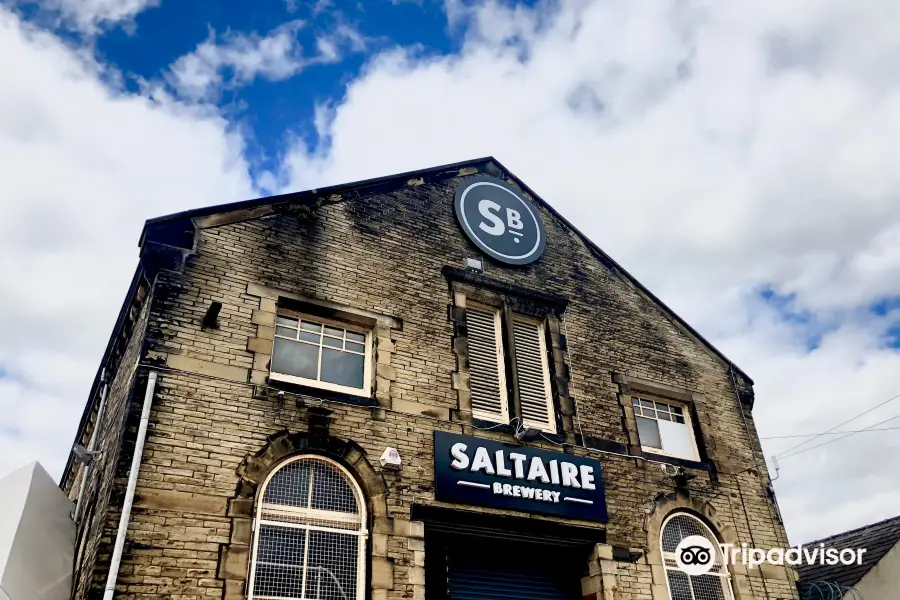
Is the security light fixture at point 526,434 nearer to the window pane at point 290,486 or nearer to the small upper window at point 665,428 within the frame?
the small upper window at point 665,428

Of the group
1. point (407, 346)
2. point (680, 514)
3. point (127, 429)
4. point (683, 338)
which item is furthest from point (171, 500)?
point (683, 338)

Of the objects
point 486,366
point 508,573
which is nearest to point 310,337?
point 486,366

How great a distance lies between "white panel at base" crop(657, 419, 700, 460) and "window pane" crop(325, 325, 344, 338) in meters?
6.04

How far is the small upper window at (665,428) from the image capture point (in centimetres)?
1260

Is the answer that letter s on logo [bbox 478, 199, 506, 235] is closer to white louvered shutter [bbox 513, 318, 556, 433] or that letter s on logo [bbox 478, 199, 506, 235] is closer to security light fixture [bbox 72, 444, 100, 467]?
white louvered shutter [bbox 513, 318, 556, 433]

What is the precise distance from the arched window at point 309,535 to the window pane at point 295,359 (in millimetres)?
1263

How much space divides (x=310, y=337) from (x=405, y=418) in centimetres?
177

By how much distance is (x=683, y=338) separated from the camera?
47.1ft

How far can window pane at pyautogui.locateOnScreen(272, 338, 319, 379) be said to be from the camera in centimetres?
980

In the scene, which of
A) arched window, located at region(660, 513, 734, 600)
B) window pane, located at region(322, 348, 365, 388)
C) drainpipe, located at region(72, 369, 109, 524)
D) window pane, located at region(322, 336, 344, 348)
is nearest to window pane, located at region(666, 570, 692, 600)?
arched window, located at region(660, 513, 734, 600)

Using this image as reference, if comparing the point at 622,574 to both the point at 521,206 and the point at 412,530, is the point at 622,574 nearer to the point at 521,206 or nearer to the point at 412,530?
the point at 412,530

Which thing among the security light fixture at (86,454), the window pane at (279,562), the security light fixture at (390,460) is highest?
the security light fixture at (86,454)

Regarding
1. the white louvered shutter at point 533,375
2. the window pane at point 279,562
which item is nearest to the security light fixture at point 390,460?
the window pane at point 279,562

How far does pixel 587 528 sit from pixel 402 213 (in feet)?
19.0
